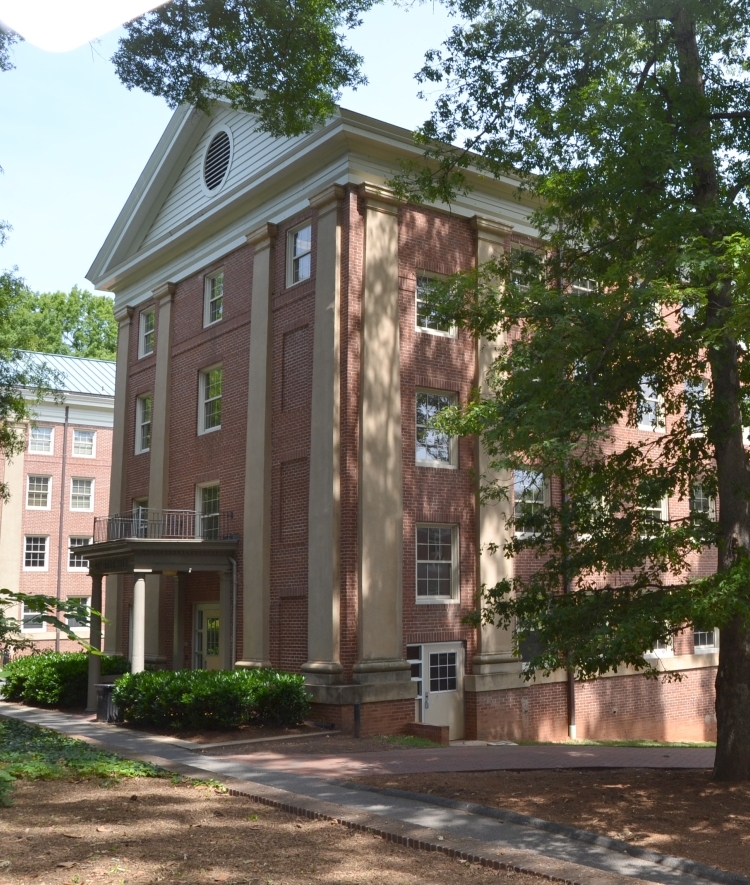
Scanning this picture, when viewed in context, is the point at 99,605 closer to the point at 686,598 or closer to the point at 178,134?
the point at 178,134

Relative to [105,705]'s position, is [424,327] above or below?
above

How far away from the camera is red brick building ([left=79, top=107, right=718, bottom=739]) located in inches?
802

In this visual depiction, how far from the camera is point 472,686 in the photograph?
2139 cm

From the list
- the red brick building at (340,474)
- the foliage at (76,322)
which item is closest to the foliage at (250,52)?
the red brick building at (340,474)

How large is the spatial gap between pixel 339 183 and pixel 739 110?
32.1 feet

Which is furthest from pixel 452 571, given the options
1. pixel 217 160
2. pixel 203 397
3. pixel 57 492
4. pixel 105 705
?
pixel 57 492

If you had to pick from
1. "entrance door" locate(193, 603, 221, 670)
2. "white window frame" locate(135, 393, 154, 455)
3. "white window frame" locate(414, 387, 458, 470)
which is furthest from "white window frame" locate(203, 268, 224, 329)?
"entrance door" locate(193, 603, 221, 670)

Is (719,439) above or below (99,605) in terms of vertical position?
above

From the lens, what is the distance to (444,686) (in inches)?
838

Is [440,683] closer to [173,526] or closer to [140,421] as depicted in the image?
[173,526]

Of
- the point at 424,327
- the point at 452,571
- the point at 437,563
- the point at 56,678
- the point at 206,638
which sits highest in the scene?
the point at 424,327

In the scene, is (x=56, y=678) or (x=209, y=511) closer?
(x=56, y=678)

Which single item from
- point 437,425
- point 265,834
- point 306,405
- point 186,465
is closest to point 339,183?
point 306,405

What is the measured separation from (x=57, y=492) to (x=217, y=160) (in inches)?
905
